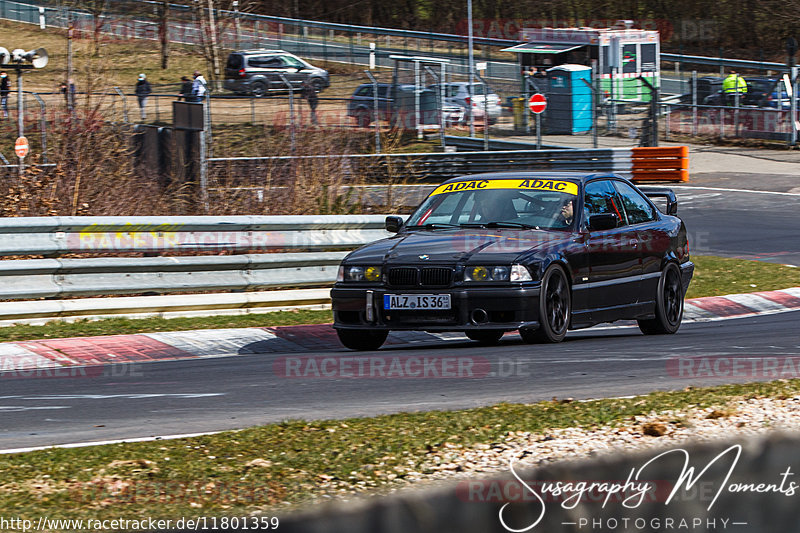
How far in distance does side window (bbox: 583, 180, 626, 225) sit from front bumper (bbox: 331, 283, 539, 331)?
156 cm

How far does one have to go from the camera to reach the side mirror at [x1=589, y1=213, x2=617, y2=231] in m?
9.25

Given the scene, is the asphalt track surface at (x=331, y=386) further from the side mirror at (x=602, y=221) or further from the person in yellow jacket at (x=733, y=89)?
the person in yellow jacket at (x=733, y=89)

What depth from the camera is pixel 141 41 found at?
62.3m

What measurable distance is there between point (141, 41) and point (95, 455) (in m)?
60.6

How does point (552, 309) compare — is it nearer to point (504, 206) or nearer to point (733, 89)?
point (504, 206)

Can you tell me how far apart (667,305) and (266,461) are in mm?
6589

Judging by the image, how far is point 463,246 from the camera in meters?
8.66

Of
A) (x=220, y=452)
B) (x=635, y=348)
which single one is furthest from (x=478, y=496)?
(x=635, y=348)

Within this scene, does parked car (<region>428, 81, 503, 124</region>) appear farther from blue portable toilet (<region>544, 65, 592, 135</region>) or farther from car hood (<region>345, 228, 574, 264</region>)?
car hood (<region>345, 228, 574, 264</region>)

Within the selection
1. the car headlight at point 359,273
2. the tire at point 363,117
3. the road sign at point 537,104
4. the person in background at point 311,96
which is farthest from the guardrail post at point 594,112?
the car headlight at point 359,273

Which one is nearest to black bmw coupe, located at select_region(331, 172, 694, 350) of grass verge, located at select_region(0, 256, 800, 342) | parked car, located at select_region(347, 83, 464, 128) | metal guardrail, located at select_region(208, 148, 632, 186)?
grass verge, located at select_region(0, 256, 800, 342)

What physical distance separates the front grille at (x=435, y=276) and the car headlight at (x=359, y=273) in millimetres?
401

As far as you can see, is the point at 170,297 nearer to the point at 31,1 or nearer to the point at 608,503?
the point at 608,503

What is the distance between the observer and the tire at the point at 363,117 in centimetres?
2677
